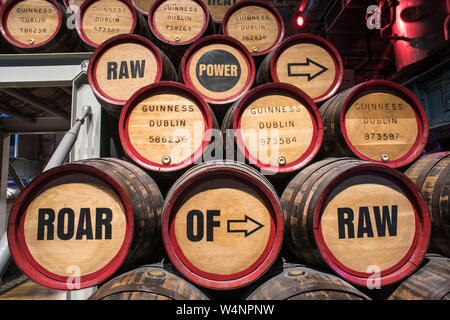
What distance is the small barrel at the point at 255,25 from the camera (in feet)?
8.15

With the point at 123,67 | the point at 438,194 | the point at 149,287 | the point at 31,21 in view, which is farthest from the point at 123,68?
the point at 438,194

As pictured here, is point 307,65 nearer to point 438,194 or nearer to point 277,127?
point 277,127

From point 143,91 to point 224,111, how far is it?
0.68 meters

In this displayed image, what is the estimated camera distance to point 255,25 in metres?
2.54

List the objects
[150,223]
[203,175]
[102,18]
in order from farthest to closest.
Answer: [102,18] < [150,223] < [203,175]

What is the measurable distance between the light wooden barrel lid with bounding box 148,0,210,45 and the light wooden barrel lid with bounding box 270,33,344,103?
0.85 meters

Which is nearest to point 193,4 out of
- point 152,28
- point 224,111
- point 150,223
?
point 152,28

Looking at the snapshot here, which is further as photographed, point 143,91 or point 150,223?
point 143,91

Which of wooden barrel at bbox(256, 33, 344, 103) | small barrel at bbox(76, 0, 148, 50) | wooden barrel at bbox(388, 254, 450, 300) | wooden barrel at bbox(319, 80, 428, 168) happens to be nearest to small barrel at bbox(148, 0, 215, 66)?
small barrel at bbox(76, 0, 148, 50)

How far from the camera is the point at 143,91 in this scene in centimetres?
167

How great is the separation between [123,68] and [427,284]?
2.38m

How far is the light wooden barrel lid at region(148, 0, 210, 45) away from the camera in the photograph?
2.34 meters

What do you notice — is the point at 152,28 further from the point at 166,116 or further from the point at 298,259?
the point at 298,259
